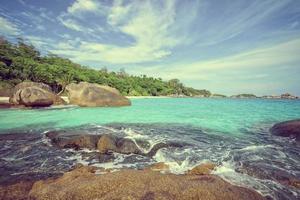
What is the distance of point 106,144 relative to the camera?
288 inches

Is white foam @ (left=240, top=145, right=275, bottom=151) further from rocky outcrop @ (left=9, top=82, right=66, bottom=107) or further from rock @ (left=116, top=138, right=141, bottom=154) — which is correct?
rocky outcrop @ (left=9, top=82, right=66, bottom=107)

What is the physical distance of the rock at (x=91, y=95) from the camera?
23.2m

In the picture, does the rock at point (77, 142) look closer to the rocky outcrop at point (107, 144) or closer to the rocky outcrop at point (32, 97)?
the rocky outcrop at point (107, 144)

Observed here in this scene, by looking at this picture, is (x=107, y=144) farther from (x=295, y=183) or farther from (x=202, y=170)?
(x=295, y=183)

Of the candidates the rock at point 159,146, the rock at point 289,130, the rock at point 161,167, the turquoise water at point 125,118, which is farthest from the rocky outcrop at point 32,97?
the rock at point 289,130

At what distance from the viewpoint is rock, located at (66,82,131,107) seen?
23.2 meters

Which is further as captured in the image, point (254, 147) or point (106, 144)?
point (254, 147)

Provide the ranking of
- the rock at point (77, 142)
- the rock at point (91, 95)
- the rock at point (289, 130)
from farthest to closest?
the rock at point (91, 95), the rock at point (289, 130), the rock at point (77, 142)

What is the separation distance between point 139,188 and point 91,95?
20.9 metres

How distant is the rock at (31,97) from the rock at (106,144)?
56.9ft

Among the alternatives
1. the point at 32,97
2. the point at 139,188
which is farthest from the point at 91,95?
the point at 139,188

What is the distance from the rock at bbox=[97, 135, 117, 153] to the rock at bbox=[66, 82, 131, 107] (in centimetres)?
1641

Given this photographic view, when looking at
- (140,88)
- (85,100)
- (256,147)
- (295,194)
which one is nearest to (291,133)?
(256,147)

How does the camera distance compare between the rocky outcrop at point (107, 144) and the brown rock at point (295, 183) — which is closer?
the brown rock at point (295, 183)
